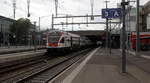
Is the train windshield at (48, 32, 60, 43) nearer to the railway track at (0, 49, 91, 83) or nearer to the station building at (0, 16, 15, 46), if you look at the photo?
the railway track at (0, 49, 91, 83)

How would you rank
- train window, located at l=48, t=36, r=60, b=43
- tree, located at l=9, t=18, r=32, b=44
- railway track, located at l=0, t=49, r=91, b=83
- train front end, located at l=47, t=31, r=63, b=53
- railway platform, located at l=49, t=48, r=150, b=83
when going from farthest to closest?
1. tree, located at l=9, t=18, r=32, b=44
2. train window, located at l=48, t=36, r=60, b=43
3. train front end, located at l=47, t=31, r=63, b=53
4. railway track, located at l=0, t=49, r=91, b=83
5. railway platform, located at l=49, t=48, r=150, b=83

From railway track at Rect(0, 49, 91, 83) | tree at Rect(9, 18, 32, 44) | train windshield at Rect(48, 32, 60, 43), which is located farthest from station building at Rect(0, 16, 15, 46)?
railway track at Rect(0, 49, 91, 83)

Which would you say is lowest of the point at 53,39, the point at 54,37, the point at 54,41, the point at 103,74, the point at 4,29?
the point at 103,74

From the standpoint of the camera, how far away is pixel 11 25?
8394 centimetres

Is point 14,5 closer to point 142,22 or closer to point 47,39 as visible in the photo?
point 142,22

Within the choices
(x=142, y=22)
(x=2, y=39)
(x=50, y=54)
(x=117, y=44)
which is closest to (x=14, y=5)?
(x=2, y=39)

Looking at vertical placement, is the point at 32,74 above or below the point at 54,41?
below

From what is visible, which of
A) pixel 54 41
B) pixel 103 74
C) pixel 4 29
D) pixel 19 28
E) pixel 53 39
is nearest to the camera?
pixel 103 74

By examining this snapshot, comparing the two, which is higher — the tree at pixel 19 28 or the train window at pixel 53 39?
the tree at pixel 19 28

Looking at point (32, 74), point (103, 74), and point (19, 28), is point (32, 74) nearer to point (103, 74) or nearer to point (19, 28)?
point (103, 74)

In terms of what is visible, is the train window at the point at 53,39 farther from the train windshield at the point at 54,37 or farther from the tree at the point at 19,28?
the tree at the point at 19,28

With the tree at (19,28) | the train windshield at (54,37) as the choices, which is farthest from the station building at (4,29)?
the train windshield at (54,37)

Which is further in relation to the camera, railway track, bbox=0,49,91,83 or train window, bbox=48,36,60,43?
train window, bbox=48,36,60,43

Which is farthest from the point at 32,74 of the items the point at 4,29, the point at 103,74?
the point at 4,29
